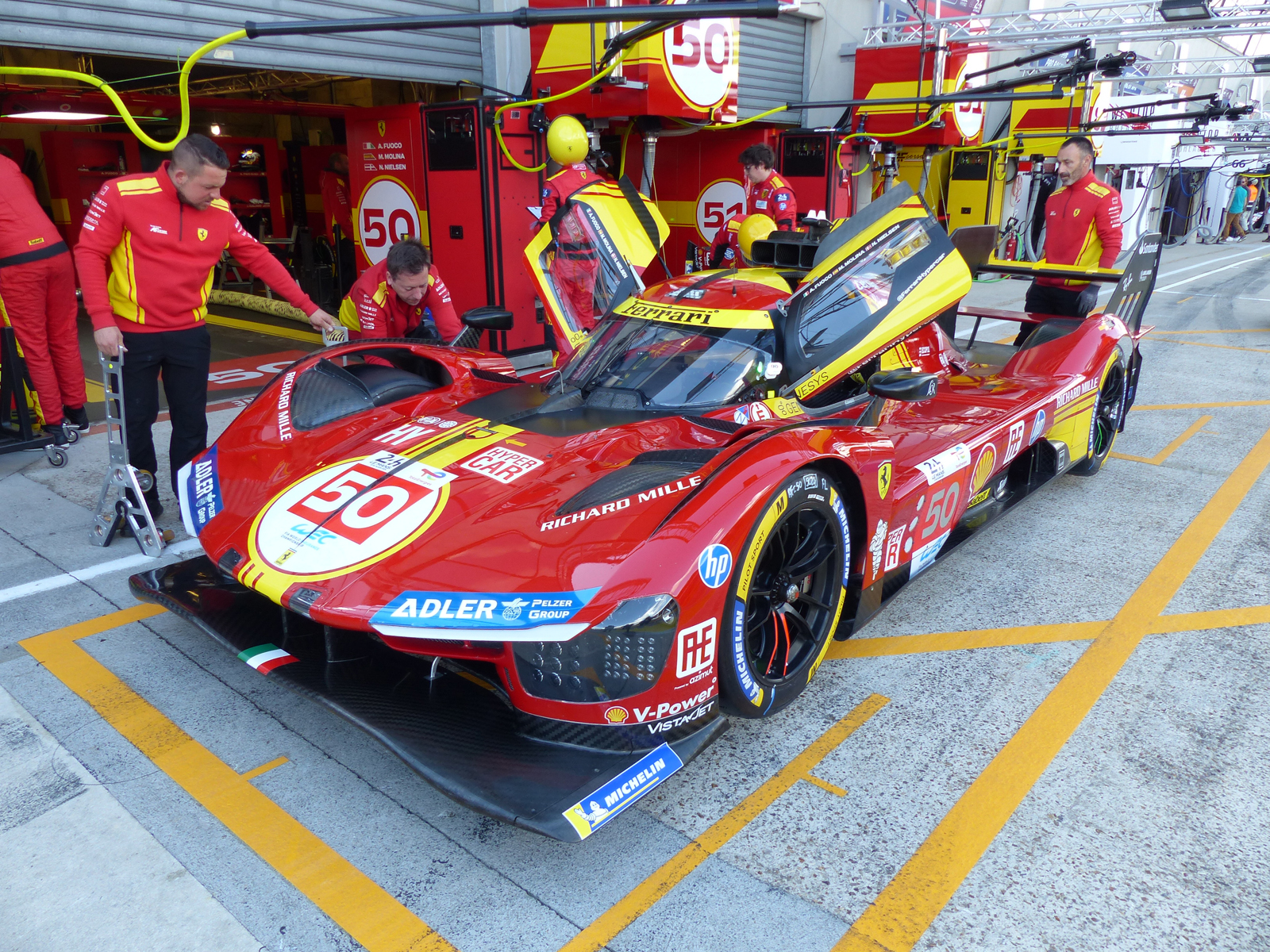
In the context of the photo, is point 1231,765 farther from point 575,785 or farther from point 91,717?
point 91,717

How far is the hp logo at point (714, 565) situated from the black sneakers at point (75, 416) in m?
4.95

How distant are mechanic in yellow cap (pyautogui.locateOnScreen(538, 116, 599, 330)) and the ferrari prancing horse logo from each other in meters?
3.42

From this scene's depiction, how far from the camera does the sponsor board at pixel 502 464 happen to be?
2768mm

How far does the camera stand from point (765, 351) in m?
3.35

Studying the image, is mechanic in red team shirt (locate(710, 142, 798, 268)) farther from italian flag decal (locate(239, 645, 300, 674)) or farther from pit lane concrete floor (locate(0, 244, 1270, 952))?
italian flag decal (locate(239, 645, 300, 674))

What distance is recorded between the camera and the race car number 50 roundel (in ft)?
8.01

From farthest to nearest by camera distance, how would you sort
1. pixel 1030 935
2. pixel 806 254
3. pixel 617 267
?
pixel 617 267 → pixel 806 254 → pixel 1030 935

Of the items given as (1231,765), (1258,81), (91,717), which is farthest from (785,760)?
(1258,81)

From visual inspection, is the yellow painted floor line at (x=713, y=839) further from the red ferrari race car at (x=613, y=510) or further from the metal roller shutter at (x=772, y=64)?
the metal roller shutter at (x=772, y=64)

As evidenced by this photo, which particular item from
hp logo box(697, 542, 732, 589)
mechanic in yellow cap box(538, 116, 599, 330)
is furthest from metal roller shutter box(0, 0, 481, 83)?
hp logo box(697, 542, 732, 589)

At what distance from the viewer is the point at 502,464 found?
285 centimetres

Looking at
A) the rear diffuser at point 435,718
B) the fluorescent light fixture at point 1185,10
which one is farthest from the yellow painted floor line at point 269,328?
the fluorescent light fixture at point 1185,10

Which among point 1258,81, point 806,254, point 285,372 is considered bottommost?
point 285,372

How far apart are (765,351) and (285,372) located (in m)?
1.91
